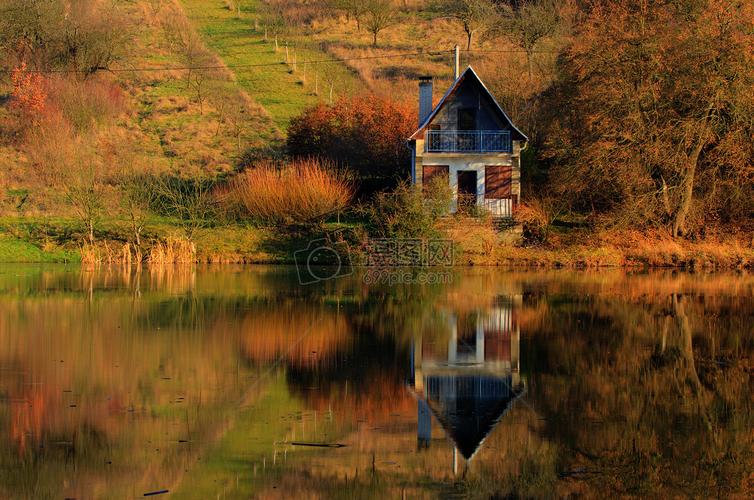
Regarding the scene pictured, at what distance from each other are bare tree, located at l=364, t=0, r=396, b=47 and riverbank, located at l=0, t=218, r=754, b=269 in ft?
152

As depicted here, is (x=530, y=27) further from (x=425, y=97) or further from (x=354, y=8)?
(x=354, y=8)

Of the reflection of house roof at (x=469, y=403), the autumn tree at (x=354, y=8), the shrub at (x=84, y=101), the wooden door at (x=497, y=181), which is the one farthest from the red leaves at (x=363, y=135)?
the autumn tree at (x=354, y=8)

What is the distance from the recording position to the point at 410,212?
35.3m

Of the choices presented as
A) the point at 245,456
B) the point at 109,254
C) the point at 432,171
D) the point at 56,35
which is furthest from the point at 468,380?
the point at 56,35

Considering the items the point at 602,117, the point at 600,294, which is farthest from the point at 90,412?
the point at 602,117

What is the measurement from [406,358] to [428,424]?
4619 millimetres

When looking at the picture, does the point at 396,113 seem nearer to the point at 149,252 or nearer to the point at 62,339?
the point at 149,252

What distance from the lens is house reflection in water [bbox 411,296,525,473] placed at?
11336 millimetres

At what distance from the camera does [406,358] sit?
1614cm

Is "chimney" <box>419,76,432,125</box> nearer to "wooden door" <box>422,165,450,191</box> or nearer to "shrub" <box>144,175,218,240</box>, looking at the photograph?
"wooden door" <box>422,165,450,191</box>

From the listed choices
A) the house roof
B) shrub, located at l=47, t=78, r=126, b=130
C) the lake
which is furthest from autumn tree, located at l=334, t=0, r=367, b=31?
the lake

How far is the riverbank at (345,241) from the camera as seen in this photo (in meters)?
37.5

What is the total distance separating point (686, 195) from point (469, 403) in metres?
29.2

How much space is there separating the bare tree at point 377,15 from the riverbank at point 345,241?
4627 cm
